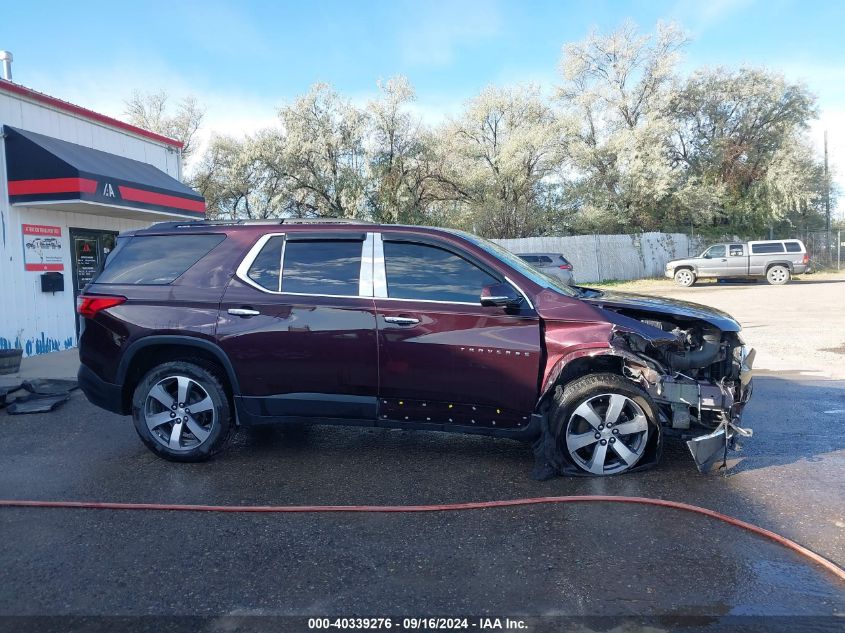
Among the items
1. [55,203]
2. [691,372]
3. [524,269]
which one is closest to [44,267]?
[55,203]

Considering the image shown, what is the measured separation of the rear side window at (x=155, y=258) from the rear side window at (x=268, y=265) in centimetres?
38

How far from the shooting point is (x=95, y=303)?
4859 millimetres

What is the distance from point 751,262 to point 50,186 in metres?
23.5

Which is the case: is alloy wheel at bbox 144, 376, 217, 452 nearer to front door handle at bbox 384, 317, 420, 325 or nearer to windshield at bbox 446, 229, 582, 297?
front door handle at bbox 384, 317, 420, 325

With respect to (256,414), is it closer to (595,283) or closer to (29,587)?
(29,587)

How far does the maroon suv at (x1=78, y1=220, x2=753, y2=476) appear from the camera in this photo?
14.1 ft

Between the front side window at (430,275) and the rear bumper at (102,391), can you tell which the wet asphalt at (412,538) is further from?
the front side window at (430,275)

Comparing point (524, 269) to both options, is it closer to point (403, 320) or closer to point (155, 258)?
point (403, 320)

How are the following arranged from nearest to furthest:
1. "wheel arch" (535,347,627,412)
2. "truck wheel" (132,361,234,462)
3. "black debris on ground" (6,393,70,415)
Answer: "wheel arch" (535,347,627,412) → "truck wheel" (132,361,234,462) → "black debris on ground" (6,393,70,415)

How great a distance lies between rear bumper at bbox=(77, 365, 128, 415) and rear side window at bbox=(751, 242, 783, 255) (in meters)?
24.7

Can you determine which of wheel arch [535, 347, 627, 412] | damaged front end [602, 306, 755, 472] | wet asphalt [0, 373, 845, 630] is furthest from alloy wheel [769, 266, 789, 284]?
wheel arch [535, 347, 627, 412]

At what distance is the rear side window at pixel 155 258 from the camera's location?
489 cm

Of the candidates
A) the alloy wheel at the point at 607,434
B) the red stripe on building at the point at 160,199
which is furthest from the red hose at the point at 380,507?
the red stripe on building at the point at 160,199

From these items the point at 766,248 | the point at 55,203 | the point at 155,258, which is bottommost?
the point at 155,258
